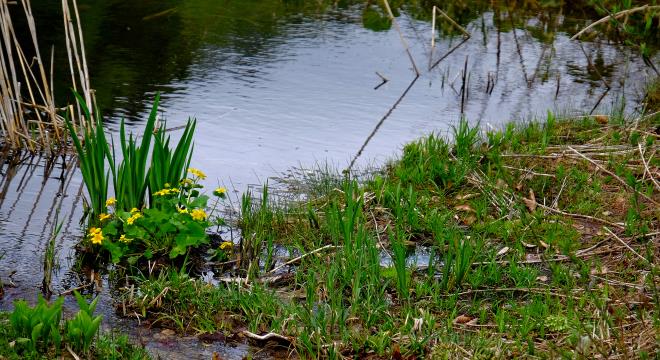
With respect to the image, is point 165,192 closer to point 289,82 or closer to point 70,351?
point 70,351

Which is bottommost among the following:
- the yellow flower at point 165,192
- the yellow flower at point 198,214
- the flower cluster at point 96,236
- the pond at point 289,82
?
the pond at point 289,82

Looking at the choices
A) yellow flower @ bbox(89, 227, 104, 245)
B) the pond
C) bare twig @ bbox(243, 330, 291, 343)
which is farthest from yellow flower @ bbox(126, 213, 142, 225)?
bare twig @ bbox(243, 330, 291, 343)

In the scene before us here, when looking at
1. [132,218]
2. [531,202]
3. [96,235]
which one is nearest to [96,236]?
[96,235]

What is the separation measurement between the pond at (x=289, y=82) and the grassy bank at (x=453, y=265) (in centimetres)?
37

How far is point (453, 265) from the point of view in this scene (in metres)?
4.30

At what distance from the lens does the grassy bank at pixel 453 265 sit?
12.0ft

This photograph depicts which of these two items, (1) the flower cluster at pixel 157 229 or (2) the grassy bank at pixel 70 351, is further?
(1) the flower cluster at pixel 157 229

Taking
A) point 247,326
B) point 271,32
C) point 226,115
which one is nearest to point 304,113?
point 226,115

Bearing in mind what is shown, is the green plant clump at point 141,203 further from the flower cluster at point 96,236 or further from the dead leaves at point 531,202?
the dead leaves at point 531,202

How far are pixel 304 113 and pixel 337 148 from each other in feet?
3.17

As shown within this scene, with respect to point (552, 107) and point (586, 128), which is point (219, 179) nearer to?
point (586, 128)

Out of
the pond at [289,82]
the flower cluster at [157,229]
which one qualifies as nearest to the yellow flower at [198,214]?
the flower cluster at [157,229]

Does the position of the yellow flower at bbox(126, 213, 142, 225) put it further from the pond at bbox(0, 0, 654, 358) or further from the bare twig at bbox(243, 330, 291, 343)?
the bare twig at bbox(243, 330, 291, 343)

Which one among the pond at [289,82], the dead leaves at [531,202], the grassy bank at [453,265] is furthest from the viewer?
the pond at [289,82]
